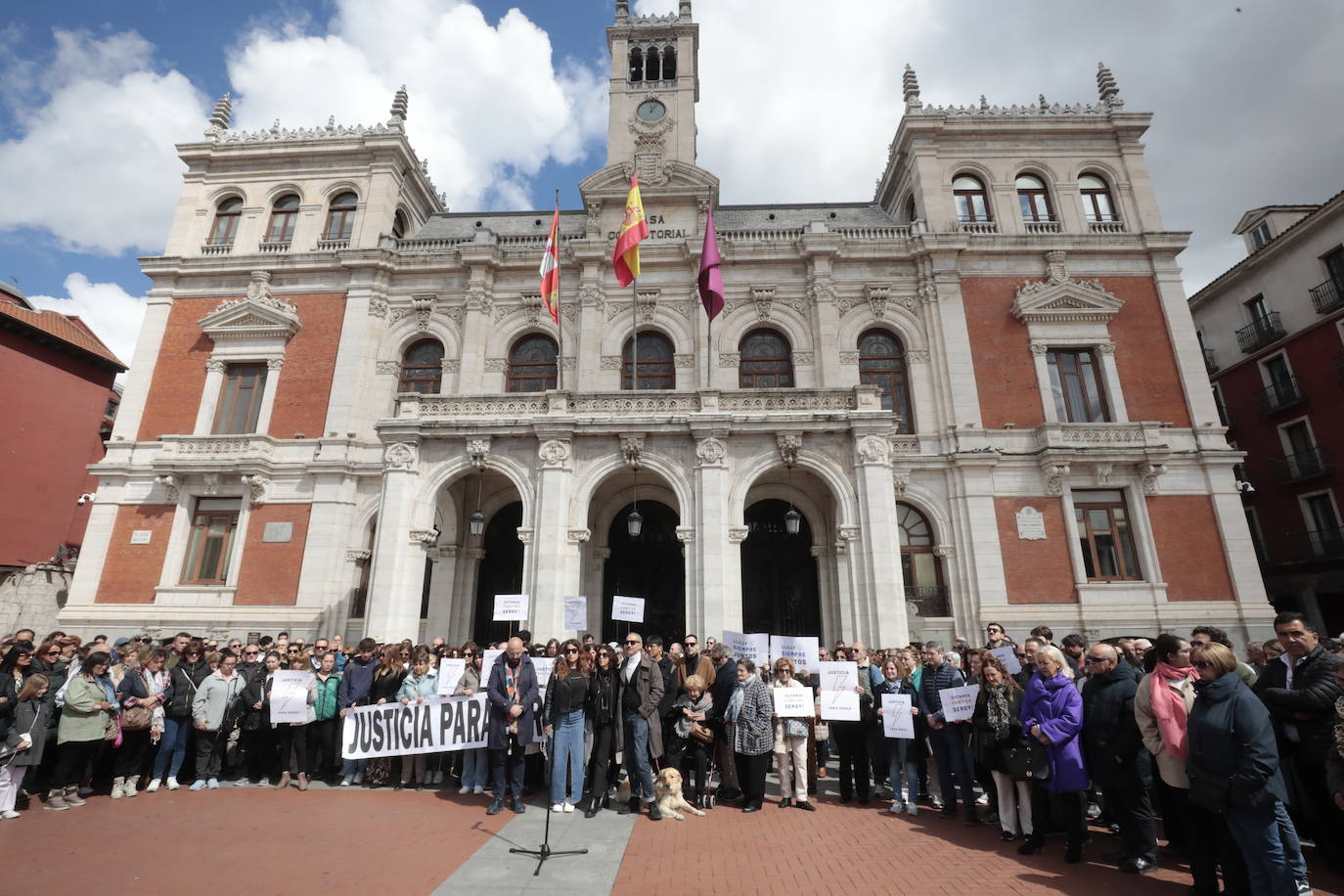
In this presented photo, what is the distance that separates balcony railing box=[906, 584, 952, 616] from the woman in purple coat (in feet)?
40.3

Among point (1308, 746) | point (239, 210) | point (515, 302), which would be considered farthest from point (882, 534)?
Result: point (239, 210)

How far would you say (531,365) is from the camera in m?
21.9

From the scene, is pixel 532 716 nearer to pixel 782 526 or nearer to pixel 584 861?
pixel 584 861

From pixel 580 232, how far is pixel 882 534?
16.0 metres

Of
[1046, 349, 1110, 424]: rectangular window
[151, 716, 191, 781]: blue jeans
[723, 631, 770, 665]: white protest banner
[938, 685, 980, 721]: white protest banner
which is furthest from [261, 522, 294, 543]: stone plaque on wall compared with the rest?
[1046, 349, 1110, 424]: rectangular window

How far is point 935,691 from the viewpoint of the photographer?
26.8 feet

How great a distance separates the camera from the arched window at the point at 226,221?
2369 centimetres

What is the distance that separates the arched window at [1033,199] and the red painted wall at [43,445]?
3769 cm

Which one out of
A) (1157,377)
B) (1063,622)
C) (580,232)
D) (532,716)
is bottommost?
(532,716)

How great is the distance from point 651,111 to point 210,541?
22.0 metres

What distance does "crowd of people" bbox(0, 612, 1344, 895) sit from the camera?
552 centimetres

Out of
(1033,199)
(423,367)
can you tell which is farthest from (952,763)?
(1033,199)

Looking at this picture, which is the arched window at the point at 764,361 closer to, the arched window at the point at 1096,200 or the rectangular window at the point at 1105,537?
the rectangular window at the point at 1105,537

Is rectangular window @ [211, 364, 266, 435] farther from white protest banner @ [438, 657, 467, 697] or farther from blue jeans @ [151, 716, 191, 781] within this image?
white protest banner @ [438, 657, 467, 697]
